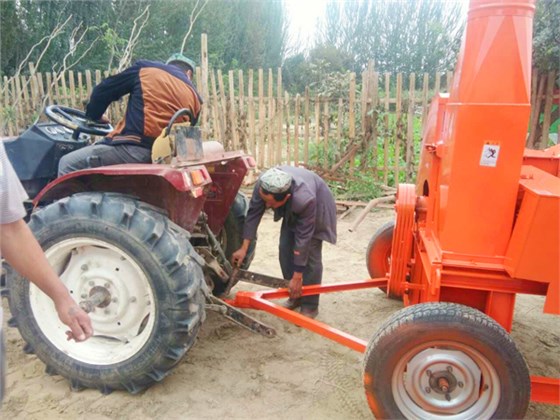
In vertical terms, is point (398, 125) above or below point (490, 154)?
below

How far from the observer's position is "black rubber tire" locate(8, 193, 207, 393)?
2.33 m

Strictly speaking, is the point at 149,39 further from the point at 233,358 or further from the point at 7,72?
the point at 233,358

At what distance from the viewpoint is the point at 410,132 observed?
7.14m

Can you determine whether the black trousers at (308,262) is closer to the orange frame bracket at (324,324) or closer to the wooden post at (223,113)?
the orange frame bracket at (324,324)

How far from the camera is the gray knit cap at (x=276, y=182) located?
10.4ft

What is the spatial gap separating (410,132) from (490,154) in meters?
5.35

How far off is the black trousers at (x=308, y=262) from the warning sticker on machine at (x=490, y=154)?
172cm

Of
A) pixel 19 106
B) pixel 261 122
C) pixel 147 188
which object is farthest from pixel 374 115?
pixel 19 106

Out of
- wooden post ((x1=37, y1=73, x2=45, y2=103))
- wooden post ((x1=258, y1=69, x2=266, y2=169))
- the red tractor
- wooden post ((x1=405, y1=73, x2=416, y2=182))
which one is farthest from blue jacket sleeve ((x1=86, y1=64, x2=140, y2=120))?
wooden post ((x1=37, y1=73, x2=45, y2=103))

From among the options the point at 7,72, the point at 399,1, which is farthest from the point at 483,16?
the point at 399,1

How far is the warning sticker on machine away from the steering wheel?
2.60m

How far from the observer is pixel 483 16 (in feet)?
6.41

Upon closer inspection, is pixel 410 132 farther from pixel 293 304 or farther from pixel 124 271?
pixel 124 271

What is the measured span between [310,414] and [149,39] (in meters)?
23.1
